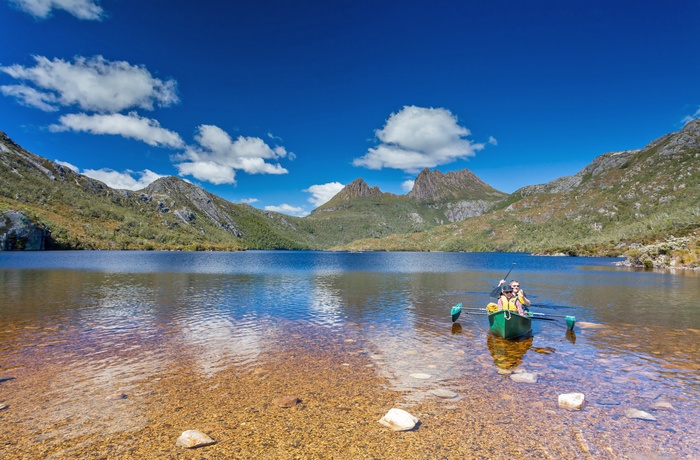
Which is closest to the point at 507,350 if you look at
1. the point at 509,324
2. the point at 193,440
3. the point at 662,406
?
the point at 509,324

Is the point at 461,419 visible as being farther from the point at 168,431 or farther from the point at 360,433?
the point at 168,431

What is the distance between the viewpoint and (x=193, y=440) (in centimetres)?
998

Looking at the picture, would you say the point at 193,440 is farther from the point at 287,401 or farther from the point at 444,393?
the point at 444,393

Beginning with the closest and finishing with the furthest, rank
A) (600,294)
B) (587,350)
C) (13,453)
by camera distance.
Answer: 1. (13,453)
2. (587,350)
3. (600,294)

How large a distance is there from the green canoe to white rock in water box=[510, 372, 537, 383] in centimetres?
620

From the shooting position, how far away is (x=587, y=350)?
2116 centimetres

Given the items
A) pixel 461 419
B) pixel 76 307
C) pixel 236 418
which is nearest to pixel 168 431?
pixel 236 418

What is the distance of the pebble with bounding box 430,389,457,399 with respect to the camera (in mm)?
13727

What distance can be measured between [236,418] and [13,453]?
559 centimetres

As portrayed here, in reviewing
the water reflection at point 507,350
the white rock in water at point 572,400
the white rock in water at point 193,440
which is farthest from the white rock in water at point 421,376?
the white rock in water at point 193,440

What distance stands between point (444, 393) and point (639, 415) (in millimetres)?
6458

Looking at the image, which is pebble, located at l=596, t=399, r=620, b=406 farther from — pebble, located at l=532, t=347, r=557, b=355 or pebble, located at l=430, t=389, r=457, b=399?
pebble, located at l=532, t=347, r=557, b=355

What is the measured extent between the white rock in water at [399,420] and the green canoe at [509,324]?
13601 mm

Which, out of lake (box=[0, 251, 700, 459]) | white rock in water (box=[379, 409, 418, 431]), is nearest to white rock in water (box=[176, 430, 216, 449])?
lake (box=[0, 251, 700, 459])
